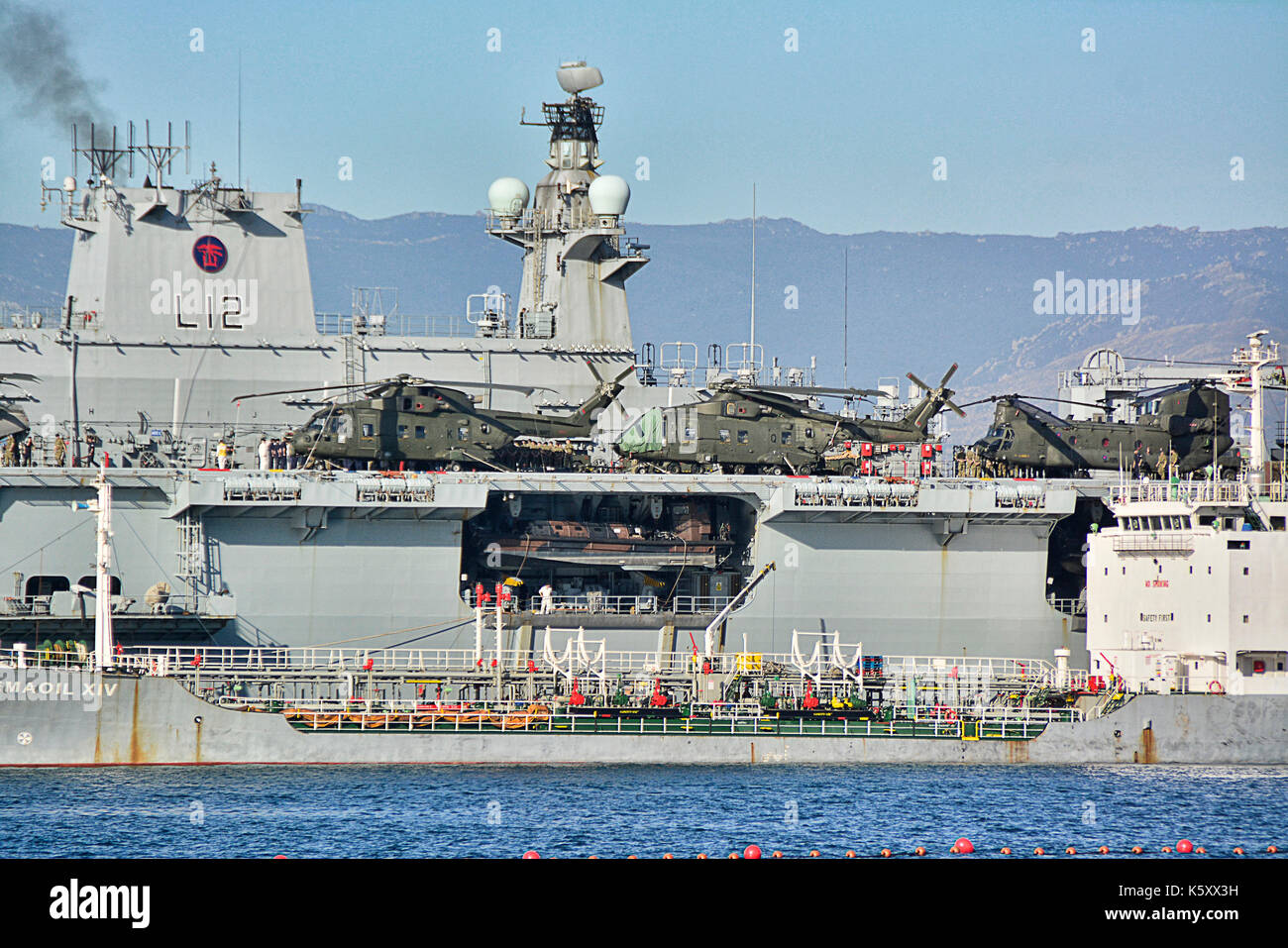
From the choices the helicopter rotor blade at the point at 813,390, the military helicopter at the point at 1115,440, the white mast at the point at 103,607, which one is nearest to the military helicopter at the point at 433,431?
the helicopter rotor blade at the point at 813,390

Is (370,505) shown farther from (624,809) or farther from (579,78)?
(579,78)

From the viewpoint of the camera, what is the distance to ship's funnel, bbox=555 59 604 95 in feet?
153

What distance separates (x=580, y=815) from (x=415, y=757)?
574 centimetres

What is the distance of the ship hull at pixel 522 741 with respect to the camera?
28250 millimetres

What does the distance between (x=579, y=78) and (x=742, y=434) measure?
1428cm

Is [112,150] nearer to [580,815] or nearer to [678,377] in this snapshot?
[678,377]

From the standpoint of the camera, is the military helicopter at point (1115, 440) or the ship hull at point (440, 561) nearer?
the ship hull at point (440, 561)

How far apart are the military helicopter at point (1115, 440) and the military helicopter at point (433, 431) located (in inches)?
386

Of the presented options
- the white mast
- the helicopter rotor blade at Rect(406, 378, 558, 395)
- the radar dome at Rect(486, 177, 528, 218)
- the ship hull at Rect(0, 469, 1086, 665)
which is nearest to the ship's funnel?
the radar dome at Rect(486, 177, 528, 218)

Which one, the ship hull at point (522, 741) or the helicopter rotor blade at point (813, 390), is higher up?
the helicopter rotor blade at point (813, 390)

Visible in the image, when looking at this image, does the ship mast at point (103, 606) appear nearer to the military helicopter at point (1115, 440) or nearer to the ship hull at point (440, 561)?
the ship hull at point (440, 561)

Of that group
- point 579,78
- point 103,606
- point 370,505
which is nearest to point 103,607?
point 103,606
